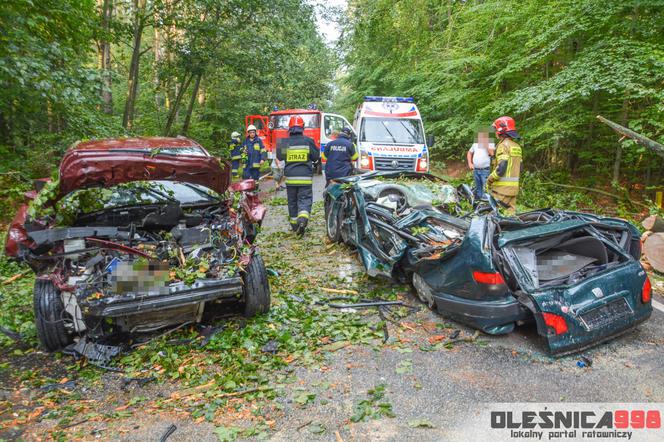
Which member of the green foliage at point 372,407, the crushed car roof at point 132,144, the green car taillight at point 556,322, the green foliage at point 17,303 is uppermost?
the crushed car roof at point 132,144

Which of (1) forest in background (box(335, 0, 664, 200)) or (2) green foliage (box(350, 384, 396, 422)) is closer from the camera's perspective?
(2) green foliage (box(350, 384, 396, 422))

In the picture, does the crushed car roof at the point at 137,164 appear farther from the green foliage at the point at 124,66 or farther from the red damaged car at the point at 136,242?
the green foliage at the point at 124,66

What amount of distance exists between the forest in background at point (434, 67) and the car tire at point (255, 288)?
460 centimetres

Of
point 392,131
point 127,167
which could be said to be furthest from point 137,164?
point 392,131

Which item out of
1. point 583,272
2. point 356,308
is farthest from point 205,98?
point 583,272

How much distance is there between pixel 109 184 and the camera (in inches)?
176

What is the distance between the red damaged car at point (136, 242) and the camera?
3340 millimetres

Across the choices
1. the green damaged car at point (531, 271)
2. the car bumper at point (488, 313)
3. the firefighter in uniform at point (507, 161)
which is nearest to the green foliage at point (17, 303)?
the green damaged car at point (531, 271)

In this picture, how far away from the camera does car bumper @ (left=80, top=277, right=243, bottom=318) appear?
3123 millimetres

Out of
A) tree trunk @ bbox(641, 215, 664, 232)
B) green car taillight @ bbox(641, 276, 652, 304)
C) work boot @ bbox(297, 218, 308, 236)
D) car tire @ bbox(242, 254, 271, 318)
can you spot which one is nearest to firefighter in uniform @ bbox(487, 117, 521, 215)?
tree trunk @ bbox(641, 215, 664, 232)

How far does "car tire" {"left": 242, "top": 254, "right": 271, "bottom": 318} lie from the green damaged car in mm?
1291

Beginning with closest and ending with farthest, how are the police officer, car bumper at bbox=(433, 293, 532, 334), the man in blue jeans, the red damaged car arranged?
car bumper at bbox=(433, 293, 532, 334)
the red damaged car
the police officer
the man in blue jeans

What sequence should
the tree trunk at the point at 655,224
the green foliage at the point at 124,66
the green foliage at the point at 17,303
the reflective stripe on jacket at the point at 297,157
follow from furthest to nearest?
1. the reflective stripe on jacket at the point at 297,157
2. the green foliage at the point at 124,66
3. the tree trunk at the point at 655,224
4. the green foliage at the point at 17,303

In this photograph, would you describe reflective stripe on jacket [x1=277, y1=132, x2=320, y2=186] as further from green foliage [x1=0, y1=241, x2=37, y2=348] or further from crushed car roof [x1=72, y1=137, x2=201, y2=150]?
green foliage [x1=0, y1=241, x2=37, y2=348]
